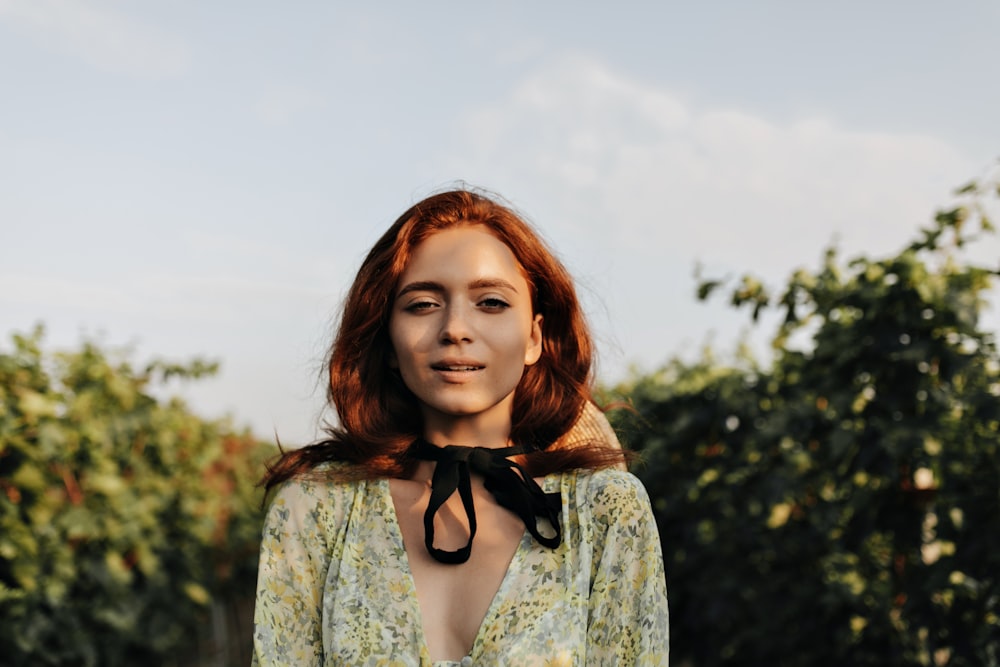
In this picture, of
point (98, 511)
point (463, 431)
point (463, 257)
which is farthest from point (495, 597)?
point (98, 511)

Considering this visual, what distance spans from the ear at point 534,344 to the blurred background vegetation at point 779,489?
0.61 meters

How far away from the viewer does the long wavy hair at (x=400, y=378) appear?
2.11 m

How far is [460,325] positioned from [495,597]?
519 mm

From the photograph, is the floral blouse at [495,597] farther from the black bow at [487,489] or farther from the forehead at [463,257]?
the forehead at [463,257]

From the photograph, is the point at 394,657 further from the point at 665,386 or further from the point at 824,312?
the point at 665,386

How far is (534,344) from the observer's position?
2205 mm

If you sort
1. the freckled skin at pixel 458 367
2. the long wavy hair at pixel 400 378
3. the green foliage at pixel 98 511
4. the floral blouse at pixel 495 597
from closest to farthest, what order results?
the floral blouse at pixel 495 597 → the freckled skin at pixel 458 367 → the long wavy hair at pixel 400 378 → the green foliage at pixel 98 511

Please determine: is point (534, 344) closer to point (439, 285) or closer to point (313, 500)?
point (439, 285)

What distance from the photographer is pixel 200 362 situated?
6.67m

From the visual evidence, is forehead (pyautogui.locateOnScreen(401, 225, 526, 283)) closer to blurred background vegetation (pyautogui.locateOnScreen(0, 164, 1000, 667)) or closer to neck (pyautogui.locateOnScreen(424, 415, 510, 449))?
neck (pyautogui.locateOnScreen(424, 415, 510, 449))

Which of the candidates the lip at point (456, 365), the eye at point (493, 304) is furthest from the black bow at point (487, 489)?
the eye at point (493, 304)

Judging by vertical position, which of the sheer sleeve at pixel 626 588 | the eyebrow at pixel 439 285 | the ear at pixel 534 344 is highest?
the eyebrow at pixel 439 285

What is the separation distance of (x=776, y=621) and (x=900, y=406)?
3.76ft

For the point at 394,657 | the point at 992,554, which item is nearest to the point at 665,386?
the point at 992,554
